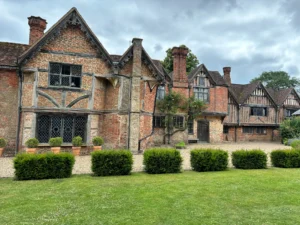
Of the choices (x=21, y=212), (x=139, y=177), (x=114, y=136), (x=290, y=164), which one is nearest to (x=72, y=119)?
(x=114, y=136)

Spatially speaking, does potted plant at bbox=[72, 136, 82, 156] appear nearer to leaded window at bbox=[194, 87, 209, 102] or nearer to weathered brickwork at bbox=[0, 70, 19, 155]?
weathered brickwork at bbox=[0, 70, 19, 155]

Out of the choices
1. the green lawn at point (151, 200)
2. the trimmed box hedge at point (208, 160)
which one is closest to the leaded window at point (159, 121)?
the trimmed box hedge at point (208, 160)

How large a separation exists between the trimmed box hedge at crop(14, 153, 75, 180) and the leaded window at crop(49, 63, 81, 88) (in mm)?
7251

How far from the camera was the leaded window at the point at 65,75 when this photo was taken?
580 inches

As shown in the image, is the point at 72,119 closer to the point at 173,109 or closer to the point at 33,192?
the point at 33,192

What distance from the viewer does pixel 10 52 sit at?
15.9 meters

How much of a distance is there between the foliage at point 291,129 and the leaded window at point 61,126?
933 inches

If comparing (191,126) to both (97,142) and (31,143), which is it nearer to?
A: (97,142)

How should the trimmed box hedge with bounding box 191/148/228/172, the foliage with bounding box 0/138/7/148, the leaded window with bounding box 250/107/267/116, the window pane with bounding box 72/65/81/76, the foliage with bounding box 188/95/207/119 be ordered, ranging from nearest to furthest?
the trimmed box hedge with bounding box 191/148/228/172 → the foliage with bounding box 0/138/7/148 → the window pane with bounding box 72/65/81/76 → the foliage with bounding box 188/95/207/119 → the leaded window with bounding box 250/107/267/116

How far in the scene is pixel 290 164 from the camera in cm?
1170

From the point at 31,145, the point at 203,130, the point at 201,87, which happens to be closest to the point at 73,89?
the point at 31,145

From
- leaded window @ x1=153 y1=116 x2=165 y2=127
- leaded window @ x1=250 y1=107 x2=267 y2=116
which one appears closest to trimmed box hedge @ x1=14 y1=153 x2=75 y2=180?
leaded window @ x1=153 y1=116 x2=165 y2=127

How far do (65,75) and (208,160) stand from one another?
33.3ft

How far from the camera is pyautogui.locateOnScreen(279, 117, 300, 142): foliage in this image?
2712cm
